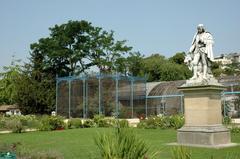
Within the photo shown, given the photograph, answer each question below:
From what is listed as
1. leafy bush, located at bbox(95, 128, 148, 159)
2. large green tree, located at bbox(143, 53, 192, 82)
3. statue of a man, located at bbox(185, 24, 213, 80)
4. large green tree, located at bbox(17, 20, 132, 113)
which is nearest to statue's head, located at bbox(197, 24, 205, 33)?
statue of a man, located at bbox(185, 24, 213, 80)

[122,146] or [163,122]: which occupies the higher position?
[122,146]

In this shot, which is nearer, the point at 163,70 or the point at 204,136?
the point at 204,136

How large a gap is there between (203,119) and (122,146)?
8.28 meters

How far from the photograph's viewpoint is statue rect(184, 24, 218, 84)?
13.8 metres

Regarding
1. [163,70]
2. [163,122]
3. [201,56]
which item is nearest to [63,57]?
[163,70]

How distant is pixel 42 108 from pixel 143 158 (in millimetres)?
44871

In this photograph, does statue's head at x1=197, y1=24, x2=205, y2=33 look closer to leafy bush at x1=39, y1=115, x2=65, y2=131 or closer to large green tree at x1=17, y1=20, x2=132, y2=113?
leafy bush at x1=39, y1=115, x2=65, y2=131

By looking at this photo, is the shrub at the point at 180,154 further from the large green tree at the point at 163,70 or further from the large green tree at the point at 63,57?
the large green tree at the point at 163,70

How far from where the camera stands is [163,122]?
2536 centimetres

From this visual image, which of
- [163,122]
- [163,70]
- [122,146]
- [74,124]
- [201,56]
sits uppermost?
[163,70]

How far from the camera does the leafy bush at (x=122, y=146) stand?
557 centimetres

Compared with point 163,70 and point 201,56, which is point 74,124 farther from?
point 163,70

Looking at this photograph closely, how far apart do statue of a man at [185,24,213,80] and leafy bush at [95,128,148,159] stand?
8.30m

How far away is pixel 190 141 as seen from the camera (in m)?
13.7
